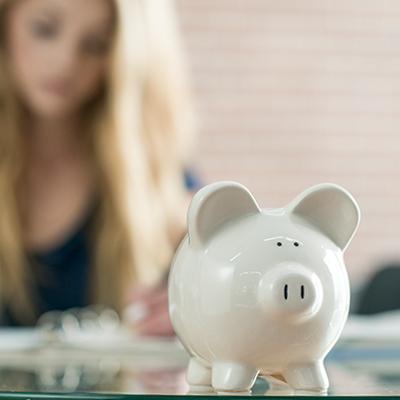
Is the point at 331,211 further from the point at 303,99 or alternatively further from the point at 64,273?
the point at 303,99

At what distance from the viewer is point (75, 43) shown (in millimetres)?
1968

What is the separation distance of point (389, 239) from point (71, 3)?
149cm

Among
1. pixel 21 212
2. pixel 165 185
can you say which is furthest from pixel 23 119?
pixel 165 185

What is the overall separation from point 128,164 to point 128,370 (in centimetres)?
133

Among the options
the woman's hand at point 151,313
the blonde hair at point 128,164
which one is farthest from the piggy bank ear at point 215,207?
the blonde hair at point 128,164

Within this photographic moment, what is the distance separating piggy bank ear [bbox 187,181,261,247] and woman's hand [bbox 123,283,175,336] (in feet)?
2.42

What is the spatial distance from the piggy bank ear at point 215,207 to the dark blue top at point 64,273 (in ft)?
5.05

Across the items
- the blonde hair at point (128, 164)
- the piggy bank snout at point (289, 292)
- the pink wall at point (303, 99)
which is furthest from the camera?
the pink wall at point (303, 99)

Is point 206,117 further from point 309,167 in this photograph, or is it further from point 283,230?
point 283,230

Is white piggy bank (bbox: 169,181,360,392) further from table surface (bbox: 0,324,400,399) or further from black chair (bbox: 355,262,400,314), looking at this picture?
black chair (bbox: 355,262,400,314)

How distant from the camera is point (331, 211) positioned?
603mm

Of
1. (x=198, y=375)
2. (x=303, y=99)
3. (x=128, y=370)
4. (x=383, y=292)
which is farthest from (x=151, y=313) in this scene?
(x=303, y=99)

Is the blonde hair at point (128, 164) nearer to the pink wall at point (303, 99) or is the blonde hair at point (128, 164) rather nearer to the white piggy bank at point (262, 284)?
the pink wall at point (303, 99)

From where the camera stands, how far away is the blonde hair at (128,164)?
2.04 metres
